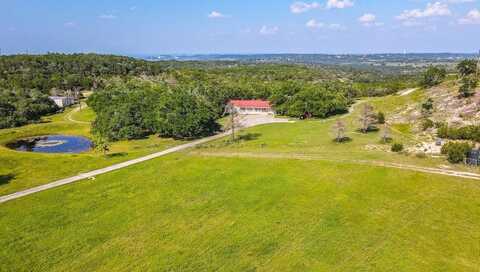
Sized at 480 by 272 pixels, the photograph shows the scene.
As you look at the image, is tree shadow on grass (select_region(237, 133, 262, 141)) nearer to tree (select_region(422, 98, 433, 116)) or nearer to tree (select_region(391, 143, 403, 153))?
tree (select_region(391, 143, 403, 153))

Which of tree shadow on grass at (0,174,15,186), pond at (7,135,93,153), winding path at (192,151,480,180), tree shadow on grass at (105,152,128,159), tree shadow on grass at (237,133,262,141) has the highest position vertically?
winding path at (192,151,480,180)

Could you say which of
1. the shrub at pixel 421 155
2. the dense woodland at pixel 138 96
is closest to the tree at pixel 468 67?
the dense woodland at pixel 138 96

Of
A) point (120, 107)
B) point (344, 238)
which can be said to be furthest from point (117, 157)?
point (344, 238)

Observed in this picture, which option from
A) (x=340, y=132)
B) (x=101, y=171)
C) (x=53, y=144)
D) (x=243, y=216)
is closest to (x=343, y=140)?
(x=340, y=132)

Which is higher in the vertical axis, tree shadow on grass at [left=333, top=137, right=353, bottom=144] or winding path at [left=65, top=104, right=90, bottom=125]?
winding path at [left=65, top=104, right=90, bottom=125]

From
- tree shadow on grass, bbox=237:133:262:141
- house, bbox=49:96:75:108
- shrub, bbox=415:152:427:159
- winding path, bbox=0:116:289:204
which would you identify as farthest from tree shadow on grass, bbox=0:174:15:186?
house, bbox=49:96:75:108

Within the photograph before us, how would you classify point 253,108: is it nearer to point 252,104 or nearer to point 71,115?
point 252,104
